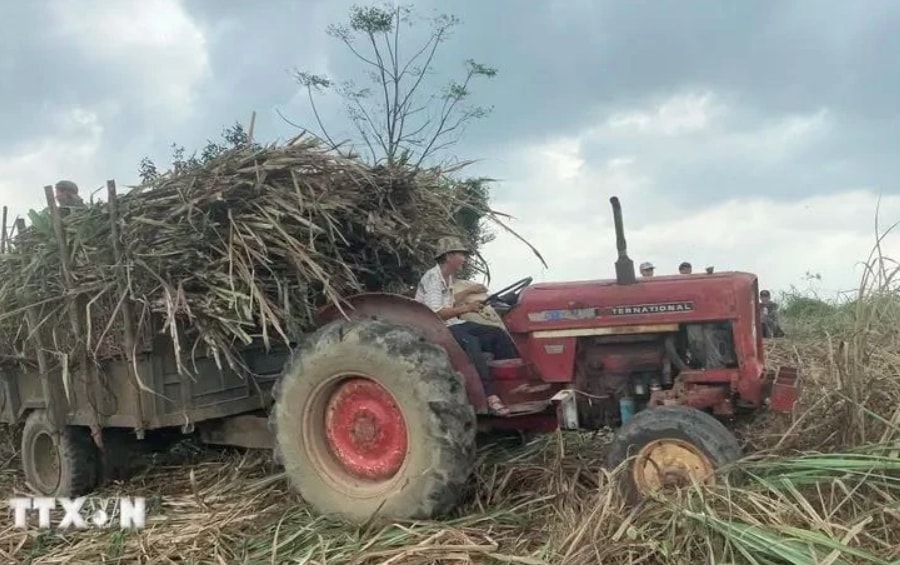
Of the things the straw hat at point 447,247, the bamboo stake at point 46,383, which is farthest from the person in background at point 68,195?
the straw hat at point 447,247

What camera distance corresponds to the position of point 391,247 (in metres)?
6.07

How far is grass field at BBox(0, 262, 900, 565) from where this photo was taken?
143 inches

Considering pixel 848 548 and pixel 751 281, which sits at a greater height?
pixel 751 281

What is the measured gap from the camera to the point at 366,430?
5023 millimetres

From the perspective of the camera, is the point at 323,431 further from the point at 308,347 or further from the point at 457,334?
the point at 457,334

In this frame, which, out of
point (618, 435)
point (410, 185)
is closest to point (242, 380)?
point (410, 185)

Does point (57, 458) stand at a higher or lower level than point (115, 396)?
lower

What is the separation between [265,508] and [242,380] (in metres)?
0.84

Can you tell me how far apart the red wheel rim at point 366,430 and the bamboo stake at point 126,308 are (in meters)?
1.16

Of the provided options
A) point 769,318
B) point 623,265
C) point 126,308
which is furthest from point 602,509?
point 769,318

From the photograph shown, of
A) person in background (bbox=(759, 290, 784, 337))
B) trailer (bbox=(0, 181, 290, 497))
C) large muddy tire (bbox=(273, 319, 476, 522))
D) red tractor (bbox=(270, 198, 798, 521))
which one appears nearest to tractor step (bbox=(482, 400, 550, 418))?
red tractor (bbox=(270, 198, 798, 521))

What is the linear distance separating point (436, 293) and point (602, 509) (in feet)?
5.97

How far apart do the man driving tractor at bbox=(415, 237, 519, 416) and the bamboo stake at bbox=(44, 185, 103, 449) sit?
2.05m

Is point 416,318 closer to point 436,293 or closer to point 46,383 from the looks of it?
point 436,293
